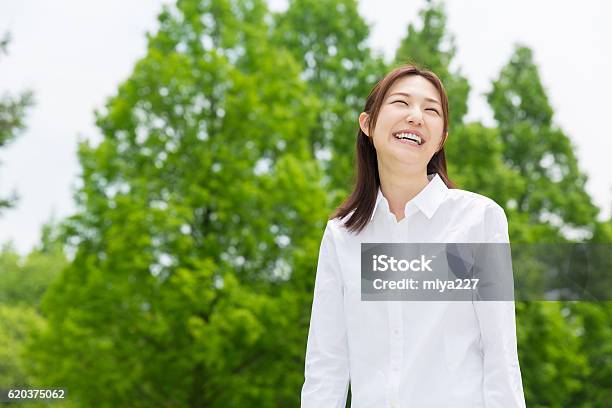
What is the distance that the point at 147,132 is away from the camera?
46.6ft

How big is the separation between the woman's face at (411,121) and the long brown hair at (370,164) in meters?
0.02

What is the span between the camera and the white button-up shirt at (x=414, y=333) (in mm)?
1936

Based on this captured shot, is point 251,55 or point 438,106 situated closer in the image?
point 438,106

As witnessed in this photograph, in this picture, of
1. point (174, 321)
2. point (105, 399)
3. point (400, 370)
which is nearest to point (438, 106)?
point (400, 370)

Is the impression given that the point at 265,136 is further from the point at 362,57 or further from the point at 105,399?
the point at 105,399

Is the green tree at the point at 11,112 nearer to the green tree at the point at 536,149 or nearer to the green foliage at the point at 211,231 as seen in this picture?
the green foliage at the point at 211,231

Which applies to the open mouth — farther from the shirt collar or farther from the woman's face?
the shirt collar

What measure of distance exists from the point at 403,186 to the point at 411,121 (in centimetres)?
20

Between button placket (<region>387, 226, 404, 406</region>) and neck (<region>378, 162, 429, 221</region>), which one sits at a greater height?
neck (<region>378, 162, 429, 221</region>)

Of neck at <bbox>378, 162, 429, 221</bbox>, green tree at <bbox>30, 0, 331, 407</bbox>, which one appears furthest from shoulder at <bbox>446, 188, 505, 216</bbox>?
green tree at <bbox>30, 0, 331, 407</bbox>

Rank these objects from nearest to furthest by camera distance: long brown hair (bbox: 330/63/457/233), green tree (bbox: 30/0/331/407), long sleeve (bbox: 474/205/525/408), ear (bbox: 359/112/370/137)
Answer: long sleeve (bbox: 474/205/525/408) < long brown hair (bbox: 330/63/457/233) < ear (bbox: 359/112/370/137) < green tree (bbox: 30/0/331/407)

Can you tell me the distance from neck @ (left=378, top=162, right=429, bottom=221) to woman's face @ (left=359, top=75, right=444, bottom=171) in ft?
0.10

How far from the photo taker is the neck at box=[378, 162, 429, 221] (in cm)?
229

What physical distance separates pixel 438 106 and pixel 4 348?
3226 cm
